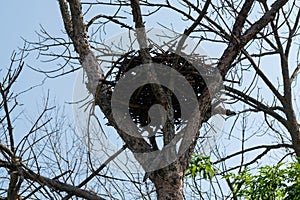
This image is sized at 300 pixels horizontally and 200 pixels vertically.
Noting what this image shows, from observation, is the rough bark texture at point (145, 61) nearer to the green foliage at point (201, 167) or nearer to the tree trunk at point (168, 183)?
the tree trunk at point (168, 183)

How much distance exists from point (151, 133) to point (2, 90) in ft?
3.06

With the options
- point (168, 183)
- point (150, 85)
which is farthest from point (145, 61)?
point (168, 183)

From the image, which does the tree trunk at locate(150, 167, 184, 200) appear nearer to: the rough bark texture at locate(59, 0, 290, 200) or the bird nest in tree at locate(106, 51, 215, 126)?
the rough bark texture at locate(59, 0, 290, 200)

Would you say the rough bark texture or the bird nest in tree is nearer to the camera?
the rough bark texture

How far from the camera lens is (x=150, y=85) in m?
2.97

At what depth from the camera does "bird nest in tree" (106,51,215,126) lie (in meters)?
3.03

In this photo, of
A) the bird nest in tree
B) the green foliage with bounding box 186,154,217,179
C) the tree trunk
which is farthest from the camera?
the green foliage with bounding box 186,154,217,179

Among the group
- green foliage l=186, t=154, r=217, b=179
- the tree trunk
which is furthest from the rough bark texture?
green foliage l=186, t=154, r=217, b=179

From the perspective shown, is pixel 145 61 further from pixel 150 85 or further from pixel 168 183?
pixel 168 183

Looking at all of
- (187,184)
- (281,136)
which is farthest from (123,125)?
(281,136)

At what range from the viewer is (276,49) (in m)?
5.96

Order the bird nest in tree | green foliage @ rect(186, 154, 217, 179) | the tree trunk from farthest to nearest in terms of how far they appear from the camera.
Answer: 1. green foliage @ rect(186, 154, 217, 179)
2. the bird nest in tree
3. the tree trunk

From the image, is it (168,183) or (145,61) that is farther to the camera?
(145,61)

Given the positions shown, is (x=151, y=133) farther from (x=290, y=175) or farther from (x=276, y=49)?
(x=276, y=49)
